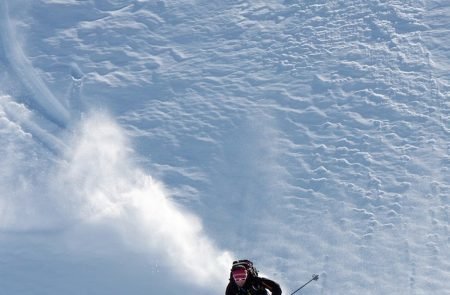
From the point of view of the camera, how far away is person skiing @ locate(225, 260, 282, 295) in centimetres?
1196

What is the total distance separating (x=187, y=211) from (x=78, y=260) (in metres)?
2.78

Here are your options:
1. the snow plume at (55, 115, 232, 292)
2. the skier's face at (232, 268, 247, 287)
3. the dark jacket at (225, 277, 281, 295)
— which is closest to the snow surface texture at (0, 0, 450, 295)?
the snow plume at (55, 115, 232, 292)

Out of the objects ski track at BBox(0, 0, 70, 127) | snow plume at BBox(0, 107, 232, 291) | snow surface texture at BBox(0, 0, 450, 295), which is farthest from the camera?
ski track at BBox(0, 0, 70, 127)

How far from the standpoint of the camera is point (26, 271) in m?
18.7

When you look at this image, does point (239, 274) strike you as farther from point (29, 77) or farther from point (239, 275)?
A: point (29, 77)

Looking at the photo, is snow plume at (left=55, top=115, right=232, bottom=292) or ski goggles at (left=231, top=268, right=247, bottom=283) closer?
ski goggles at (left=231, top=268, right=247, bottom=283)

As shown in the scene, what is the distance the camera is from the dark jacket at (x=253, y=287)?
12.1 m

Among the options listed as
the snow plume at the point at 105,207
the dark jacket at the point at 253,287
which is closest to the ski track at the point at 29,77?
the snow plume at the point at 105,207

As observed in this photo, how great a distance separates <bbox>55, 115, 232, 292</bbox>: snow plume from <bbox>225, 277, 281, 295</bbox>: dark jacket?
6.43 meters

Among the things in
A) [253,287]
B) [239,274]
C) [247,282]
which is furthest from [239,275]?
[253,287]

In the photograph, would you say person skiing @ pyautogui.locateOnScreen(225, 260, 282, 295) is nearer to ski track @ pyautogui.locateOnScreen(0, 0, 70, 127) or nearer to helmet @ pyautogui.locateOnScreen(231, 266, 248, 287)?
helmet @ pyautogui.locateOnScreen(231, 266, 248, 287)

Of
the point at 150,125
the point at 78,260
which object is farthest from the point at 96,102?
the point at 78,260

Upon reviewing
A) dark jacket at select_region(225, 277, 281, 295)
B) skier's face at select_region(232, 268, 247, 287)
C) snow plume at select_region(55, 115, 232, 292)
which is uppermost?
skier's face at select_region(232, 268, 247, 287)

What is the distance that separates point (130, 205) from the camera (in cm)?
2025
